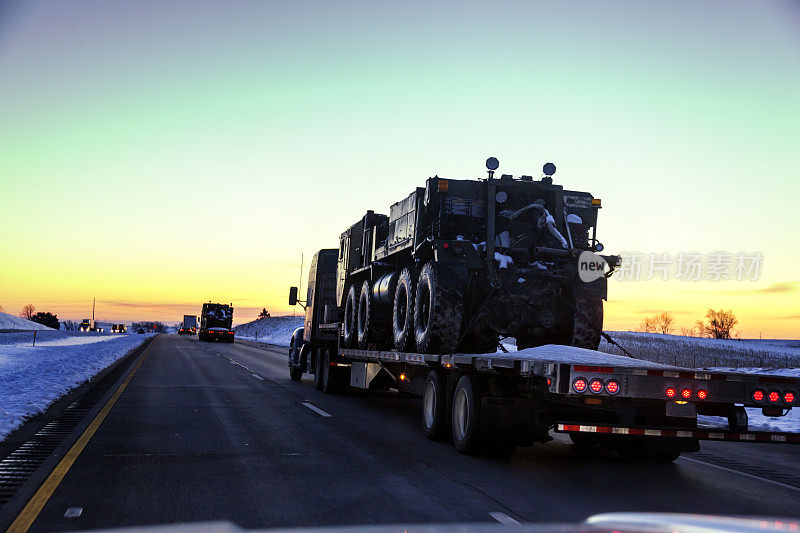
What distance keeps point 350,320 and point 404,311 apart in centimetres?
373

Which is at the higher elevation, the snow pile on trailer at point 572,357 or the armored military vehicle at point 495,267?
the armored military vehicle at point 495,267

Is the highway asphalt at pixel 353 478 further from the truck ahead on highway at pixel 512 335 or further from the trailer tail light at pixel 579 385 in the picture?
the trailer tail light at pixel 579 385

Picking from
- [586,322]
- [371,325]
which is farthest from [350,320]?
Answer: [586,322]

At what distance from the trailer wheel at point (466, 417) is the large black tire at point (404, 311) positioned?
7.28ft

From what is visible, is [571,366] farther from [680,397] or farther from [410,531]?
[410,531]

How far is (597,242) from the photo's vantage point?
11148 millimetres

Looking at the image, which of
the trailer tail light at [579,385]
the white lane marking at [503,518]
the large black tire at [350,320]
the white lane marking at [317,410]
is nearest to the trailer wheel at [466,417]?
the trailer tail light at [579,385]

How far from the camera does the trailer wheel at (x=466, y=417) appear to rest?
8.39 metres

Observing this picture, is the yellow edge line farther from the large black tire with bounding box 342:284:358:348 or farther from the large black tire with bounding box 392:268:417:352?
the large black tire with bounding box 342:284:358:348

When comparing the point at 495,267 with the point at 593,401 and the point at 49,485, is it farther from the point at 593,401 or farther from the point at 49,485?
the point at 49,485

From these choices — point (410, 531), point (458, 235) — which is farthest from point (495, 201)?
point (410, 531)

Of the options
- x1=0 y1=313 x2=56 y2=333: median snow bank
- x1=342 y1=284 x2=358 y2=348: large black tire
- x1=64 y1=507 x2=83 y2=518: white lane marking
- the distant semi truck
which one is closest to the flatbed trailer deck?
x1=64 y1=507 x2=83 y2=518: white lane marking

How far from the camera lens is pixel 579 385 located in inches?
274

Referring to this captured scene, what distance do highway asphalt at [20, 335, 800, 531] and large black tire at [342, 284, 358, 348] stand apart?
10.9ft
